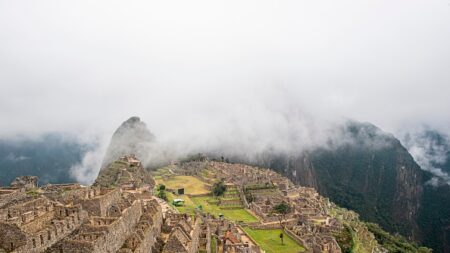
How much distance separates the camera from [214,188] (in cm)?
7619

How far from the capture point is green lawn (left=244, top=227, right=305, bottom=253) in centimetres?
4831

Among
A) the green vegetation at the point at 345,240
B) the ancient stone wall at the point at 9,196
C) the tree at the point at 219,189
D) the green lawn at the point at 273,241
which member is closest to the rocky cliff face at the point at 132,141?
the tree at the point at 219,189

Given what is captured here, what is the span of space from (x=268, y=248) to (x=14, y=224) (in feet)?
111

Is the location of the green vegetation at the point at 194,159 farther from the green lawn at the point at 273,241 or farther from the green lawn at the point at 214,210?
the green lawn at the point at 273,241

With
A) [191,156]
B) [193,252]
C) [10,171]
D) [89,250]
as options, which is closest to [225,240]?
[193,252]

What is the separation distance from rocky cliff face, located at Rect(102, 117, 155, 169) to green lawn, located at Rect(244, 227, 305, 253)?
61666 mm

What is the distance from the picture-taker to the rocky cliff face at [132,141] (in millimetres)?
113800

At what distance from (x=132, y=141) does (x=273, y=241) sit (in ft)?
262

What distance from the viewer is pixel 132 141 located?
124000 mm

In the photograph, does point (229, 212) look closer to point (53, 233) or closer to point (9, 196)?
point (9, 196)

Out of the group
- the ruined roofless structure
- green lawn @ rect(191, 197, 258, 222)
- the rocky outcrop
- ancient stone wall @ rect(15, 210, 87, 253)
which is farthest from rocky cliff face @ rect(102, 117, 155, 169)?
ancient stone wall @ rect(15, 210, 87, 253)

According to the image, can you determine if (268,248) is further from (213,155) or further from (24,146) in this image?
(213,155)

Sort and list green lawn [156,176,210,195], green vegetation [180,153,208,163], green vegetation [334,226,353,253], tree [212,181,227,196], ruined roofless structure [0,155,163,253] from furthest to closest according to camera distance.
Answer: green vegetation [180,153,208,163] < green lawn [156,176,210,195] < tree [212,181,227,196] < green vegetation [334,226,353,253] < ruined roofless structure [0,155,163,253]

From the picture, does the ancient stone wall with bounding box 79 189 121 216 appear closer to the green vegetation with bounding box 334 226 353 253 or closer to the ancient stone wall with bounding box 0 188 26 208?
the ancient stone wall with bounding box 0 188 26 208
